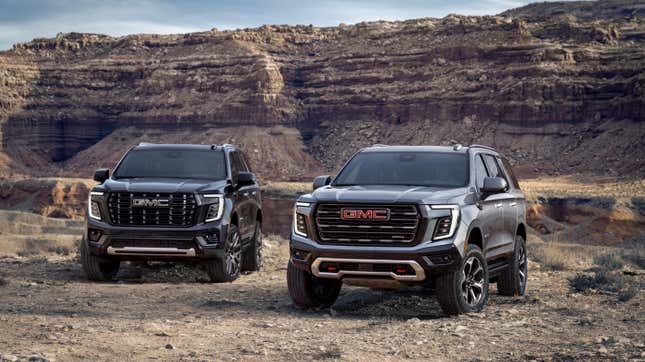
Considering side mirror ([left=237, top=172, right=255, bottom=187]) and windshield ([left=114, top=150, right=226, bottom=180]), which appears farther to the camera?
windshield ([left=114, top=150, right=226, bottom=180])

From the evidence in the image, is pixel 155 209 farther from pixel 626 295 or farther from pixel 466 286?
pixel 626 295

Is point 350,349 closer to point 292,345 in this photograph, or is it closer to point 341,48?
point 292,345

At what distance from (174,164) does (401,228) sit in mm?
5785

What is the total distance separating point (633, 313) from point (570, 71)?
6104 cm

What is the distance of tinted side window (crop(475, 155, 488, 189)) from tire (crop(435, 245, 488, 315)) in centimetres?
98

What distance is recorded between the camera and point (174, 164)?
1413 centimetres

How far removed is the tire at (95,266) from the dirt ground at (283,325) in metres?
0.23

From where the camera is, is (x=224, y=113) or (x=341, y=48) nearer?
(x=224, y=113)

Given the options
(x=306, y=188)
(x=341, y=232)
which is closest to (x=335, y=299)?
(x=341, y=232)

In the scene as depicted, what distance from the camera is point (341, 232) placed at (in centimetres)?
955

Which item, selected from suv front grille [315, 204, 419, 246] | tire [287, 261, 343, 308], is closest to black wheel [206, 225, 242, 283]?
tire [287, 261, 343, 308]

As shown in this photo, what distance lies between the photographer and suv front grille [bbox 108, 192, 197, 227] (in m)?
12.9

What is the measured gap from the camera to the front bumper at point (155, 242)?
502 inches

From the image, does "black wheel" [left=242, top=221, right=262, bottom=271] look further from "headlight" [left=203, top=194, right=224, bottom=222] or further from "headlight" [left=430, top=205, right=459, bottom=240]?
"headlight" [left=430, top=205, right=459, bottom=240]
